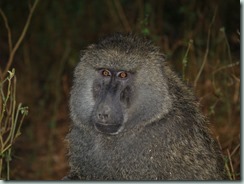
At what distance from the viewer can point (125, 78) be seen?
4797 millimetres

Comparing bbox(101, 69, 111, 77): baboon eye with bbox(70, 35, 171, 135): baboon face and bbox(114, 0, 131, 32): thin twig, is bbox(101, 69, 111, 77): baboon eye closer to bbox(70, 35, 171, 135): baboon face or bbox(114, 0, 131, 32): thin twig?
bbox(70, 35, 171, 135): baboon face

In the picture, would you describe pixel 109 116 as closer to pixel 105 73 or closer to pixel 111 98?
pixel 111 98

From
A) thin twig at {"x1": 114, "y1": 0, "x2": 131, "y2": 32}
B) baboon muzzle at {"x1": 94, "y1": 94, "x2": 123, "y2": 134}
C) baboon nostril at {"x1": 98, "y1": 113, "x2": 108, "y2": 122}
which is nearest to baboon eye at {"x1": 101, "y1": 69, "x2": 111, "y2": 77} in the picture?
baboon muzzle at {"x1": 94, "y1": 94, "x2": 123, "y2": 134}

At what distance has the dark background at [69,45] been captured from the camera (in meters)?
7.70

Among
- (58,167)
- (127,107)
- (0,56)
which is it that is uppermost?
(0,56)

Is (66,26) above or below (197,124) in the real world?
above

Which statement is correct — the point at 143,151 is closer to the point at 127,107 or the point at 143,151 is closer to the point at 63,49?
the point at 127,107

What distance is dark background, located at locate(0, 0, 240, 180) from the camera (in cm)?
770

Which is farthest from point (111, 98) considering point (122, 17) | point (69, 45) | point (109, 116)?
point (69, 45)

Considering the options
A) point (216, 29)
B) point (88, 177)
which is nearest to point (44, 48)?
point (216, 29)

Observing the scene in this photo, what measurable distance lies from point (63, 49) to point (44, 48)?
38cm

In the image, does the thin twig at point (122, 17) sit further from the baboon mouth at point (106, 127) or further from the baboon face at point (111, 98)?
the baboon mouth at point (106, 127)

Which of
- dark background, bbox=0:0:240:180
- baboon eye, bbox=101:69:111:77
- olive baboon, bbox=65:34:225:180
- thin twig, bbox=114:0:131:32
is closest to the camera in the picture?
olive baboon, bbox=65:34:225:180

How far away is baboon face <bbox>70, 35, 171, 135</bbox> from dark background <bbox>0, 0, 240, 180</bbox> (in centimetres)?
236
